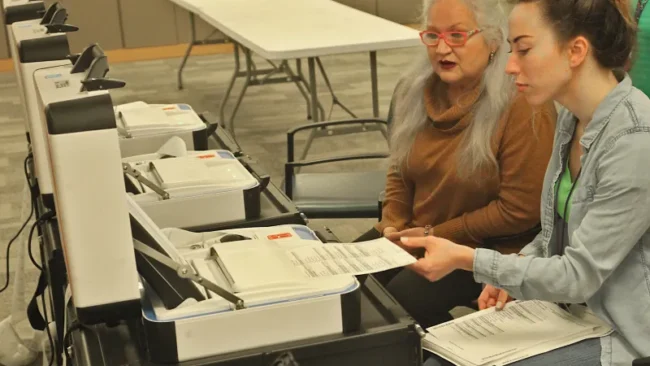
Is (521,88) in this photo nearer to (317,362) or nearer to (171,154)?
(317,362)

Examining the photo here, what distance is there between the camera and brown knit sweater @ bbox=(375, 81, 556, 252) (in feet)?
6.58

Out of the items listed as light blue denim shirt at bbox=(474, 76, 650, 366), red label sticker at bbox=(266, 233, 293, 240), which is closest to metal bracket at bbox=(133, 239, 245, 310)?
red label sticker at bbox=(266, 233, 293, 240)

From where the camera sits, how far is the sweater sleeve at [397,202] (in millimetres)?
2277

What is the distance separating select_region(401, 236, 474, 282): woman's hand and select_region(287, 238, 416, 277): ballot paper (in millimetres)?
95

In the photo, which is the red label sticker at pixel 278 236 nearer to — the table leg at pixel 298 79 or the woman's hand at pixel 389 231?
the woman's hand at pixel 389 231

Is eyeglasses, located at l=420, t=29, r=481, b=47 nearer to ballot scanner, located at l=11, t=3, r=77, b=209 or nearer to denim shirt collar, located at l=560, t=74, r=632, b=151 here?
denim shirt collar, located at l=560, t=74, r=632, b=151

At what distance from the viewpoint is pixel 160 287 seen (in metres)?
1.25

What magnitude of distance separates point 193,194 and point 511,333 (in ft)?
2.12

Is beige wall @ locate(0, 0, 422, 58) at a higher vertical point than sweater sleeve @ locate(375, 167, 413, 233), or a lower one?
lower

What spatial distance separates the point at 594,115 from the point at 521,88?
0.14m

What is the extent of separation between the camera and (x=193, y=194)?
1657 millimetres

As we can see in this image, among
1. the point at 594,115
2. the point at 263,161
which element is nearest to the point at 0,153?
the point at 263,161

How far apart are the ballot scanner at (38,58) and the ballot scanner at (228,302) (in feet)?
1.75

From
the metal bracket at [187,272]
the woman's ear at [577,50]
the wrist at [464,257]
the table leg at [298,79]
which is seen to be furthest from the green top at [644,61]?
the table leg at [298,79]
